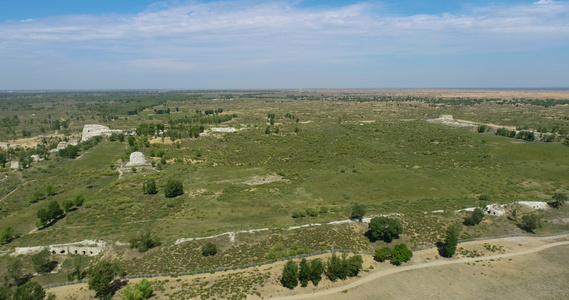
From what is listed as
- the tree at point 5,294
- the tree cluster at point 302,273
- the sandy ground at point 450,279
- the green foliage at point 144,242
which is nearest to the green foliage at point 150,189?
the green foliage at point 144,242

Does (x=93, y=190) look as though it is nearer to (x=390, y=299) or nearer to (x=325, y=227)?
(x=325, y=227)

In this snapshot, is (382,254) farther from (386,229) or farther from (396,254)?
(386,229)

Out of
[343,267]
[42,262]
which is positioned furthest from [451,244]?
[42,262]

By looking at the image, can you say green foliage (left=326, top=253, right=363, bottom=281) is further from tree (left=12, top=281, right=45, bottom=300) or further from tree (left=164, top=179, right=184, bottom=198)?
tree (left=164, top=179, right=184, bottom=198)

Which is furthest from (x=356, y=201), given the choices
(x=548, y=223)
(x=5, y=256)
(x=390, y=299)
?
(x=5, y=256)

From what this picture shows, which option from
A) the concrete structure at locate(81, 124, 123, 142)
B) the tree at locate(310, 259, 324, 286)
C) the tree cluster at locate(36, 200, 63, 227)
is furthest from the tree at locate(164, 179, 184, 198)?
the concrete structure at locate(81, 124, 123, 142)

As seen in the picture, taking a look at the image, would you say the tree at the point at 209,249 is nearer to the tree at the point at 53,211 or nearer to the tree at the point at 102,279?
the tree at the point at 102,279

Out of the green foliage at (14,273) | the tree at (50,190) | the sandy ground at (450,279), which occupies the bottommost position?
the sandy ground at (450,279)
